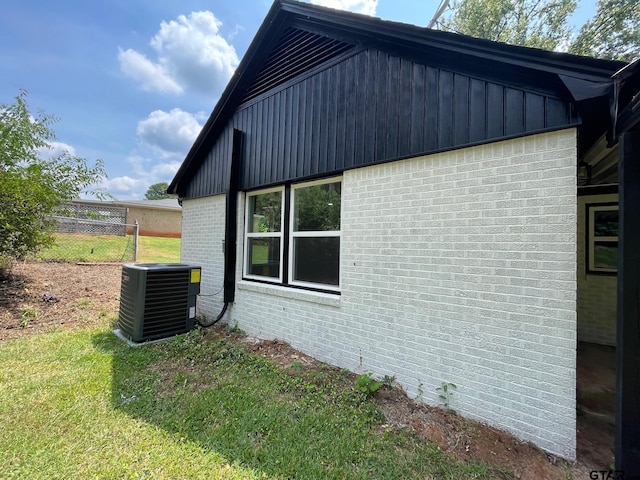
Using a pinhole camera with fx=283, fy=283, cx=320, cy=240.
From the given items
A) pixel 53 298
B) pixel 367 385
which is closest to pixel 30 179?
pixel 53 298

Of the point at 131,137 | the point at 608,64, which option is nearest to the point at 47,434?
the point at 608,64

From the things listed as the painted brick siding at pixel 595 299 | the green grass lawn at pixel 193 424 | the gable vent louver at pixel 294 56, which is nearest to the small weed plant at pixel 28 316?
the green grass lawn at pixel 193 424

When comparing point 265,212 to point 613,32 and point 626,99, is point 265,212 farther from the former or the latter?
point 613,32

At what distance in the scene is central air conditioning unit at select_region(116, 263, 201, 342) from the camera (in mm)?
4508

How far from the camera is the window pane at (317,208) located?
13.4 ft

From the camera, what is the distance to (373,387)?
3004mm

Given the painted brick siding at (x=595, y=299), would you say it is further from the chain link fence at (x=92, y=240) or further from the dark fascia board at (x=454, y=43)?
the chain link fence at (x=92, y=240)

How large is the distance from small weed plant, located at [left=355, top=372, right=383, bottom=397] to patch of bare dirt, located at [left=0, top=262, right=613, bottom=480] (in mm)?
97

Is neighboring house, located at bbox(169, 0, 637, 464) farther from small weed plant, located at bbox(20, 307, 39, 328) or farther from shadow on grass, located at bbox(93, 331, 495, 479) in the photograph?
small weed plant, located at bbox(20, 307, 39, 328)

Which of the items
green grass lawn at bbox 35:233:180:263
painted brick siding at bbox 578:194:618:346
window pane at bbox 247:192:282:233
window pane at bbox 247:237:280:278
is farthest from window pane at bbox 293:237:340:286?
green grass lawn at bbox 35:233:180:263

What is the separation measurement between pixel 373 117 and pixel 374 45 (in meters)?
0.93

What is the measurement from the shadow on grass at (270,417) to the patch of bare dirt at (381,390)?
0.21m

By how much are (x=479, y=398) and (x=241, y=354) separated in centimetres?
300

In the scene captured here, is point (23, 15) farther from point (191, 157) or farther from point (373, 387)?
point (373, 387)
